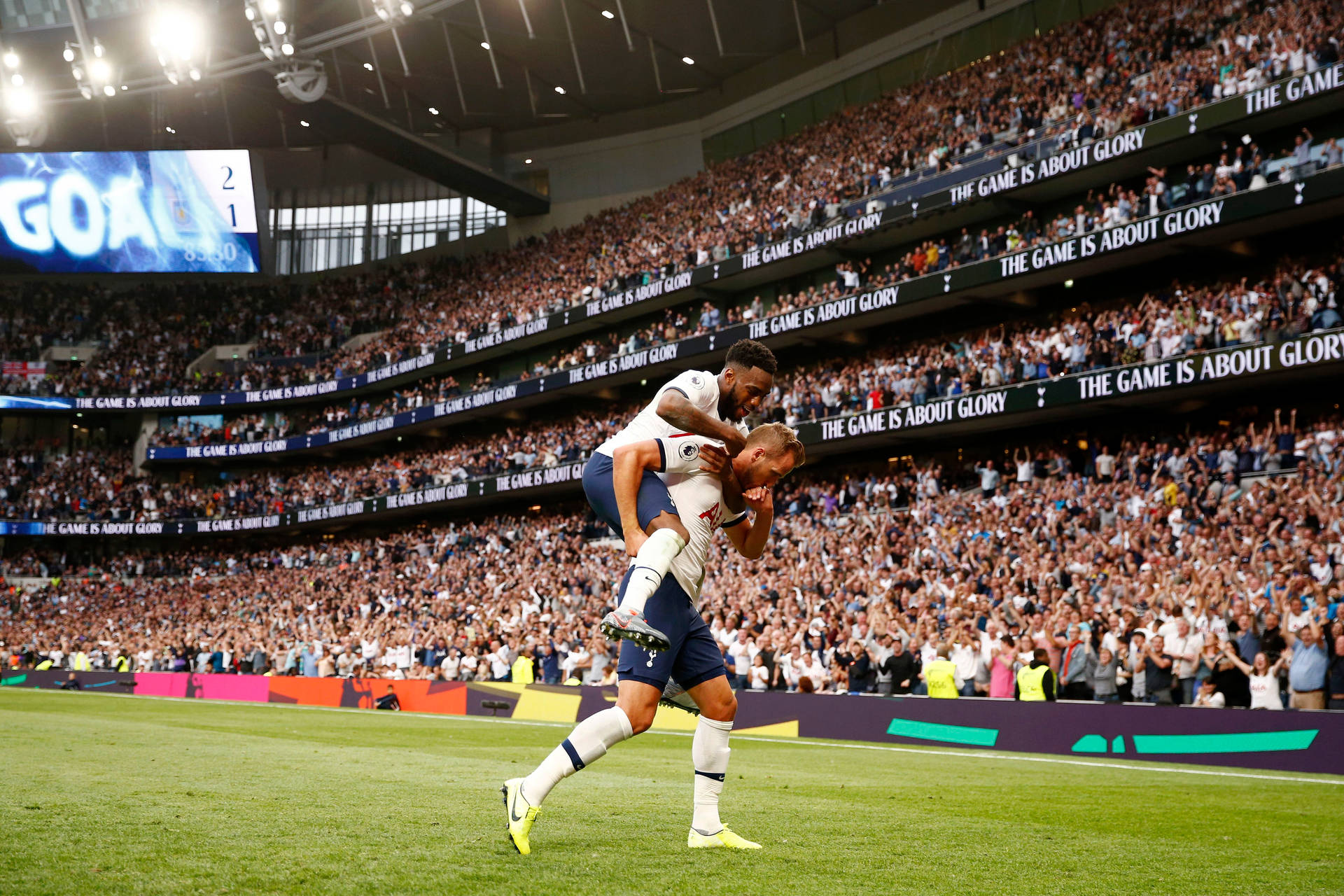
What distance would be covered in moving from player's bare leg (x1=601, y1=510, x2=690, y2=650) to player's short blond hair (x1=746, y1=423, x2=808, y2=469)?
25.4 inches

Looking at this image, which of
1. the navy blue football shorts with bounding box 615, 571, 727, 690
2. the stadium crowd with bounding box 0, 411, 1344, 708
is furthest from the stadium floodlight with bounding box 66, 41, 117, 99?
the navy blue football shorts with bounding box 615, 571, 727, 690

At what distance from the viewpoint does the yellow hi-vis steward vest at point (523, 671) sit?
2594cm

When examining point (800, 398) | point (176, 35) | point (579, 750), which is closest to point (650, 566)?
point (579, 750)

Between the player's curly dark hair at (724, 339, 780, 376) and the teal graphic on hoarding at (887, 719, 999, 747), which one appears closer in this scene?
the player's curly dark hair at (724, 339, 780, 376)

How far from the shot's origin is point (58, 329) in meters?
63.3

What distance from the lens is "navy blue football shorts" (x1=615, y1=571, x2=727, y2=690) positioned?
204 inches

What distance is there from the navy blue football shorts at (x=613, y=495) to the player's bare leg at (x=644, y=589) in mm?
162

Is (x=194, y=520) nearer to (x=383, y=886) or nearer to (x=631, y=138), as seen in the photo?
(x=631, y=138)

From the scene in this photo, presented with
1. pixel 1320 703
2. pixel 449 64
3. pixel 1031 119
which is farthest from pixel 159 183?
pixel 1320 703

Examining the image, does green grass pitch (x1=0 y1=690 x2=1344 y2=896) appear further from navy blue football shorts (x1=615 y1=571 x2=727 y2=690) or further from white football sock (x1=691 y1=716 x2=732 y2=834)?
navy blue football shorts (x1=615 y1=571 x2=727 y2=690)

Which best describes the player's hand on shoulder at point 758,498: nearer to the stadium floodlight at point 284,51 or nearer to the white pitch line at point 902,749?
the white pitch line at point 902,749

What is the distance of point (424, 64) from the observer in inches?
1913

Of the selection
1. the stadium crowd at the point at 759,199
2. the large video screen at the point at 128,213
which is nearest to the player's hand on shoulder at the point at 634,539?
the stadium crowd at the point at 759,199

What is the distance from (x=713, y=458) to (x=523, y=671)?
21681 mm
